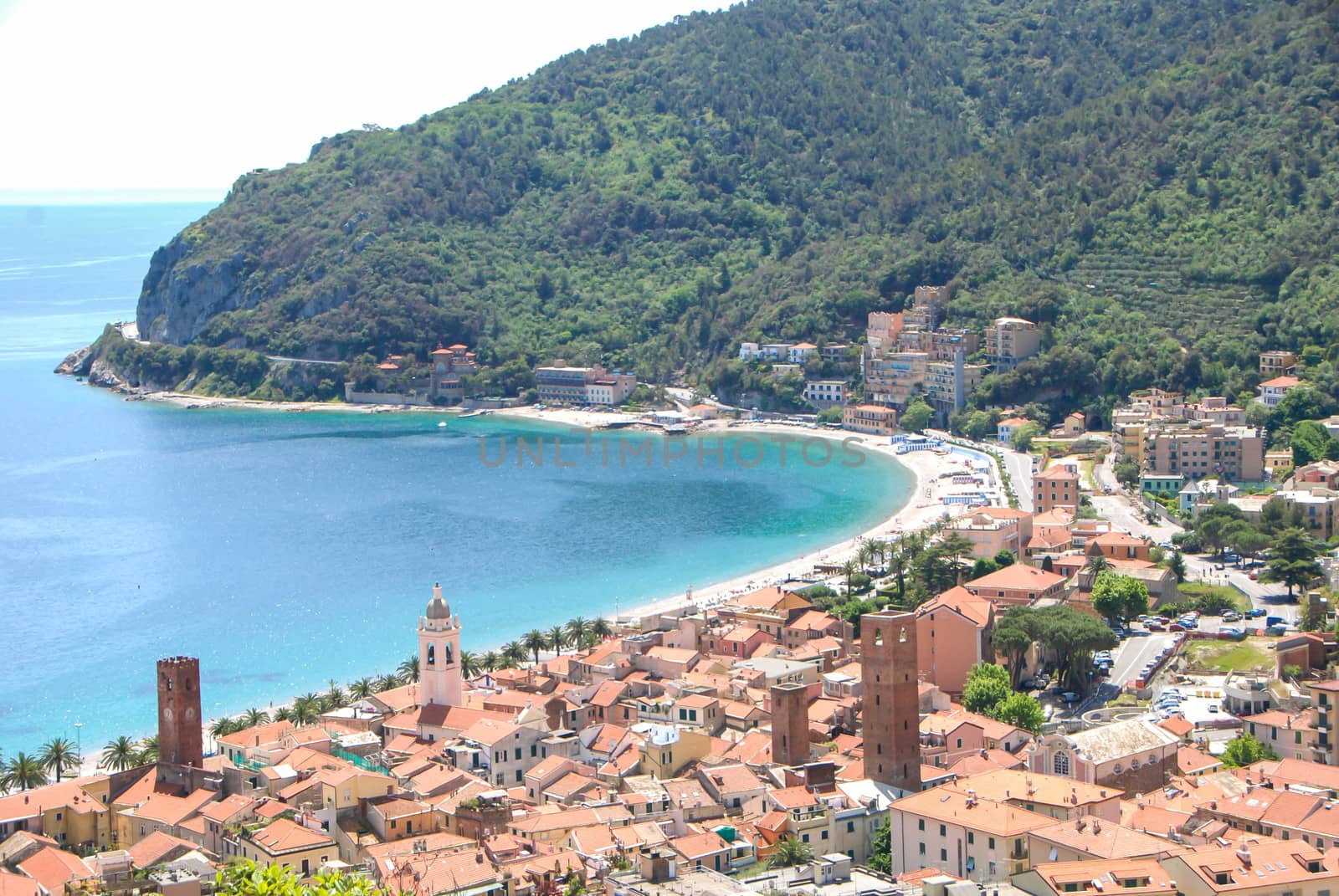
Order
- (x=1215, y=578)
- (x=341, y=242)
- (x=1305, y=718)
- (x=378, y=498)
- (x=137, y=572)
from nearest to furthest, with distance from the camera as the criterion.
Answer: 1. (x=1305, y=718)
2. (x=1215, y=578)
3. (x=137, y=572)
4. (x=378, y=498)
5. (x=341, y=242)

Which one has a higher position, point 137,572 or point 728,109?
point 728,109

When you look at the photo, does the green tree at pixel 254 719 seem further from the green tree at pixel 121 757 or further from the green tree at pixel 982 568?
the green tree at pixel 982 568

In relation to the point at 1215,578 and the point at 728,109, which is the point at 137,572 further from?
the point at 728,109

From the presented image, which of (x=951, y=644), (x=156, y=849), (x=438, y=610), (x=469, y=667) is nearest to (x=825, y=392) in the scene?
(x=469, y=667)

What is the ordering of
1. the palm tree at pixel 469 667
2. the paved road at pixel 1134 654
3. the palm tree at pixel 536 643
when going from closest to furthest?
the paved road at pixel 1134 654 → the palm tree at pixel 469 667 → the palm tree at pixel 536 643

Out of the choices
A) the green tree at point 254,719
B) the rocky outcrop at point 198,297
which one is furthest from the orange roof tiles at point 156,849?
the rocky outcrop at point 198,297

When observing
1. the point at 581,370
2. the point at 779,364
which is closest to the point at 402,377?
the point at 581,370

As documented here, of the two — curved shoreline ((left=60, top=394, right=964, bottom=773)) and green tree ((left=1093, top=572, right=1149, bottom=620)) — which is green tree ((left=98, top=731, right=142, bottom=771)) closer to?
curved shoreline ((left=60, top=394, right=964, bottom=773))
